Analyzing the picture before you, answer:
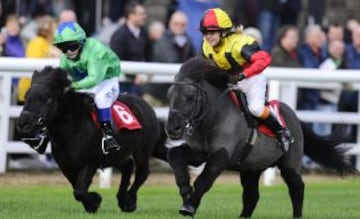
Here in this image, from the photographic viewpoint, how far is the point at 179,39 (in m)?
17.2

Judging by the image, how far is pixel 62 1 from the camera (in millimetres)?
20312

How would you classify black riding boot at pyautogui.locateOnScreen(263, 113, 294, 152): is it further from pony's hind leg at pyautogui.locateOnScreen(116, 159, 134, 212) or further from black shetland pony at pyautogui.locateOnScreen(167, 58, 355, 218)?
pony's hind leg at pyautogui.locateOnScreen(116, 159, 134, 212)

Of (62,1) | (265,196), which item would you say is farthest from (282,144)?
(62,1)

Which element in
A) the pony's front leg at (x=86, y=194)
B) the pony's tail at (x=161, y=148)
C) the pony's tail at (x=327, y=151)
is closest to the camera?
the pony's front leg at (x=86, y=194)

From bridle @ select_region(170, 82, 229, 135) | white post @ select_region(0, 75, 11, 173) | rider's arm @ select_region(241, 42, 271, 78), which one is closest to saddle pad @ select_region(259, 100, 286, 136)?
rider's arm @ select_region(241, 42, 271, 78)

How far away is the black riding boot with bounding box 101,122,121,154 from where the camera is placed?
11.8 metres

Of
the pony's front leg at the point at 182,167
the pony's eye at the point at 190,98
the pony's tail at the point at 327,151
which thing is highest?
the pony's eye at the point at 190,98

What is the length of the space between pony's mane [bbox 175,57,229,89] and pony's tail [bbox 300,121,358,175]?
1.71m

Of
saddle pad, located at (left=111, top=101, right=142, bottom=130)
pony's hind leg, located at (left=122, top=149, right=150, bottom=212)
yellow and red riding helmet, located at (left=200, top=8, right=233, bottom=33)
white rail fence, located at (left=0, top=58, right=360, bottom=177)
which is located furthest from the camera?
white rail fence, located at (left=0, top=58, right=360, bottom=177)

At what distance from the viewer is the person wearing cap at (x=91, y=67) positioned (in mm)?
11672

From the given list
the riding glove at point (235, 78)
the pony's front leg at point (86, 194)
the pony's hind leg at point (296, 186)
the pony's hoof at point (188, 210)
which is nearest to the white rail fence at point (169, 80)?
the pony's front leg at point (86, 194)

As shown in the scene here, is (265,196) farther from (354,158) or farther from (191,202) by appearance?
(191,202)

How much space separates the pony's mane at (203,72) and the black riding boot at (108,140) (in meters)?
1.40

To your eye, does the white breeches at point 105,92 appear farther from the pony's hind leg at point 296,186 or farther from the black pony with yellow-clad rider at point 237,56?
the pony's hind leg at point 296,186
